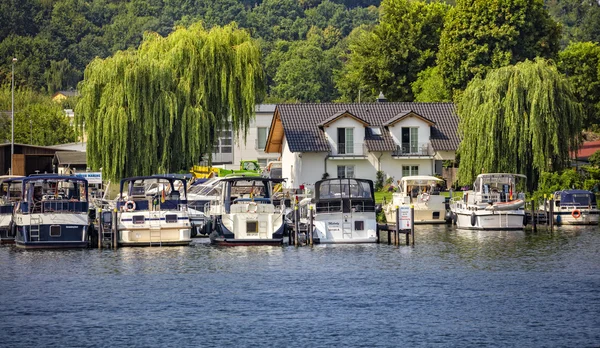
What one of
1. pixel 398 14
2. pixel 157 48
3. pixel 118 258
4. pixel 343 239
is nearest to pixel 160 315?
pixel 118 258

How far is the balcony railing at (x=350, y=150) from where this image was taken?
300 ft

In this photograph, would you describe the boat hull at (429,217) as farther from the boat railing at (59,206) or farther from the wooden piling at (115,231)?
the boat railing at (59,206)

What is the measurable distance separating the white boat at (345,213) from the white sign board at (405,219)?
1.98 meters

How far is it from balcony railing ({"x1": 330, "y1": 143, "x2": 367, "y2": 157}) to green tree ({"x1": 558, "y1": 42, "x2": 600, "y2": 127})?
90.3ft

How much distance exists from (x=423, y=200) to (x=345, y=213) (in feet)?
52.5

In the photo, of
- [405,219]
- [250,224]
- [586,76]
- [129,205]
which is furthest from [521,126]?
[586,76]

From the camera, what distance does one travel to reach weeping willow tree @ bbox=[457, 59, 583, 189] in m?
76.6

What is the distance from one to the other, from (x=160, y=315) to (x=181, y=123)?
36.4 m

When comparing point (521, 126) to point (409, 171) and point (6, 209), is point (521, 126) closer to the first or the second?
point (409, 171)

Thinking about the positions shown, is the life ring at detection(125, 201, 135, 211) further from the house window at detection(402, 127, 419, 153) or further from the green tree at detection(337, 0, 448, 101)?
the green tree at detection(337, 0, 448, 101)

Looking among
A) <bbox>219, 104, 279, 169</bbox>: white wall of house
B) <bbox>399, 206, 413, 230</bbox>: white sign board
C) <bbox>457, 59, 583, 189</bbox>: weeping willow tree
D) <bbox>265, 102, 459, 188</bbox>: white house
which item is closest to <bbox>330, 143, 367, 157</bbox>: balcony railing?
<bbox>265, 102, 459, 188</bbox>: white house

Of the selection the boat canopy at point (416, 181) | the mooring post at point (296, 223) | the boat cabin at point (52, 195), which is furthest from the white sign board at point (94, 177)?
the boat canopy at point (416, 181)

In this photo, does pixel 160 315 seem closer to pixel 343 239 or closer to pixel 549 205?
pixel 343 239

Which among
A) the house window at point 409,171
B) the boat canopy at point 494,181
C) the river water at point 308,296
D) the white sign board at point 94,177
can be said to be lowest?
the river water at point 308,296
